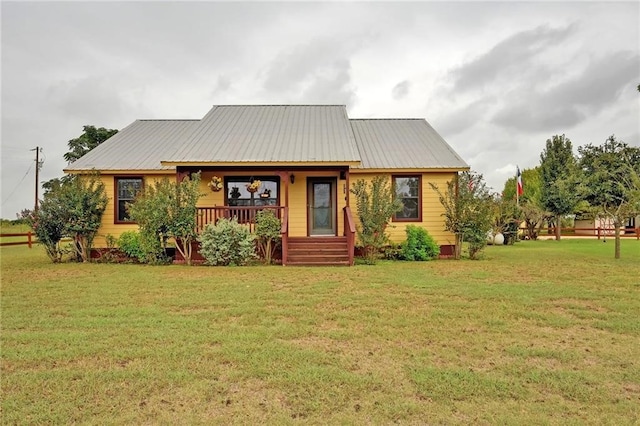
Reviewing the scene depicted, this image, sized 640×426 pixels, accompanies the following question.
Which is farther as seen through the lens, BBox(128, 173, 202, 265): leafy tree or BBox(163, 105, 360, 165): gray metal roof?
BBox(163, 105, 360, 165): gray metal roof

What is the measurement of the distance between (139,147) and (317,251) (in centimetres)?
883

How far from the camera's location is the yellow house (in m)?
12.8

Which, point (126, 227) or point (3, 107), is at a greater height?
point (3, 107)

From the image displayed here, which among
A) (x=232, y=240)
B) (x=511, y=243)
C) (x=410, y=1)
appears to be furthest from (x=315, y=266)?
(x=511, y=243)

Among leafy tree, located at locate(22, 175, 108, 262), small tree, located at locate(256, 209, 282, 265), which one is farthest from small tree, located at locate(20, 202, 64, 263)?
small tree, located at locate(256, 209, 282, 265)

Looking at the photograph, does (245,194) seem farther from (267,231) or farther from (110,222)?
(110,222)

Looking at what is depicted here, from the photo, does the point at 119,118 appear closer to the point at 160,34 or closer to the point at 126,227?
the point at 160,34

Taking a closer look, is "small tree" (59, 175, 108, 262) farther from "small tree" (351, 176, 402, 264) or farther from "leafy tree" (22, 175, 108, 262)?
"small tree" (351, 176, 402, 264)

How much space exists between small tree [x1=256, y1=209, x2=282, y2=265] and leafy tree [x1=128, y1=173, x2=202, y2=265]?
80.7 inches

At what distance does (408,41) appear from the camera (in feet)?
53.3

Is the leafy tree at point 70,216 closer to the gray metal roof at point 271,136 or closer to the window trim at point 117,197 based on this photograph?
the window trim at point 117,197

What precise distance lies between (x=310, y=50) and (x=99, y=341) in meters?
18.2

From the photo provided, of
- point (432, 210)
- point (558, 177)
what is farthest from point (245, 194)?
point (558, 177)

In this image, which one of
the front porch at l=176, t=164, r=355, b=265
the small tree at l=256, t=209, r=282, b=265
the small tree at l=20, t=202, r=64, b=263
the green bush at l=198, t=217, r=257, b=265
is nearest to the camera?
the green bush at l=198, t=217, r=257, b=265
